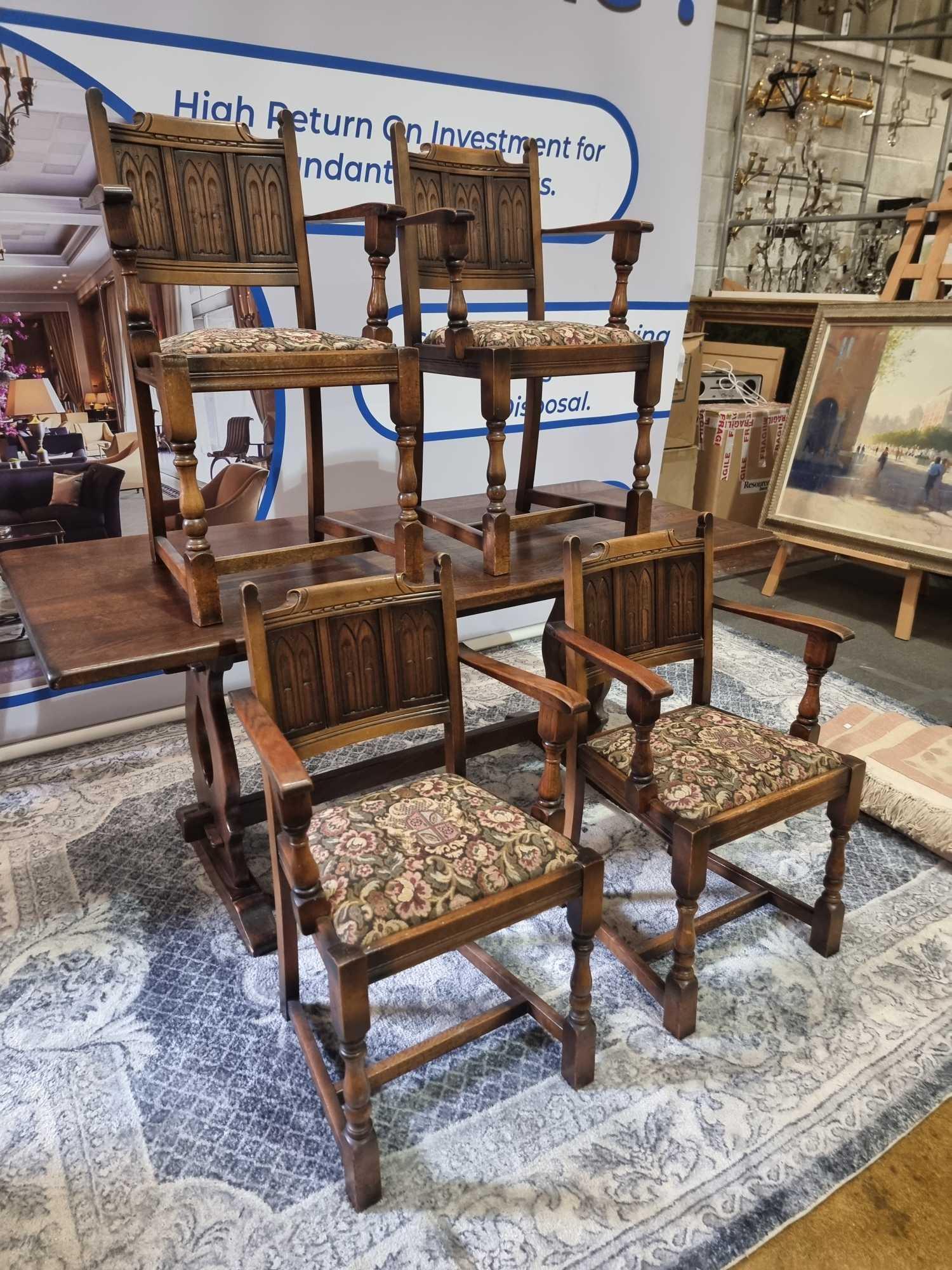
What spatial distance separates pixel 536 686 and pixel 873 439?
103 inches

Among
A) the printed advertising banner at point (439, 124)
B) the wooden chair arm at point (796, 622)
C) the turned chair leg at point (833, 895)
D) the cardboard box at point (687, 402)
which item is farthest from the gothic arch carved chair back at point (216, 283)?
the cardboard box at point (687, 402)

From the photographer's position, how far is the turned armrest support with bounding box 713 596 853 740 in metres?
1.90

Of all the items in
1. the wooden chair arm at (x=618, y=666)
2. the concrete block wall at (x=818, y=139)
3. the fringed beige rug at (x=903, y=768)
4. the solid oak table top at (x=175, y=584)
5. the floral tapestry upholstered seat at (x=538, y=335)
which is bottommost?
the fringed beige rug at (x=903, y=768)

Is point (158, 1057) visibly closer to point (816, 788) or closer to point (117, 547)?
point (117, 547)

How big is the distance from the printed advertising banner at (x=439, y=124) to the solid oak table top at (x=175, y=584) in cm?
59

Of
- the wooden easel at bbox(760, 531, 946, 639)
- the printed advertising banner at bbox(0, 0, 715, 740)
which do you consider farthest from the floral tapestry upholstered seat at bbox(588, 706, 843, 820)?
the wooden easel at bbox(760, 531, 946, 639)

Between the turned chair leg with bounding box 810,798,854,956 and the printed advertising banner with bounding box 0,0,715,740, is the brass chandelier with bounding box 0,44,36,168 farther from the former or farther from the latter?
the turned chair leg with bounding box 810,798,854,956

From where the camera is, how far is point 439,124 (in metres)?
2.77

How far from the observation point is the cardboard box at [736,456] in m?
4.50

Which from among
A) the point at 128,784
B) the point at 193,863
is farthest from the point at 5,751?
the point at 193,863

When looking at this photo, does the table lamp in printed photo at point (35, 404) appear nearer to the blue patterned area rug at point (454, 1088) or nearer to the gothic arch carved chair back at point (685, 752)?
the blue patterned area rug at point (454, 1088)

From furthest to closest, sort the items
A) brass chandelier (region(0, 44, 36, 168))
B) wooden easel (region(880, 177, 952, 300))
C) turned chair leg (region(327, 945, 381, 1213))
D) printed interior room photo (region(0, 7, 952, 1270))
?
wooden easel (region(880, 177, 952, 300)) → brass chandelier (region(0, 44, 36, 168)) → printed interior room photo (region(0, 7, 952, 1270)) → turned chair leg (region(327, 945, 381, 1213))

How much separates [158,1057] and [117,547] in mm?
1230

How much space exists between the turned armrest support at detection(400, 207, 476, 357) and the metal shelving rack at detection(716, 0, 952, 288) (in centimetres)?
334
